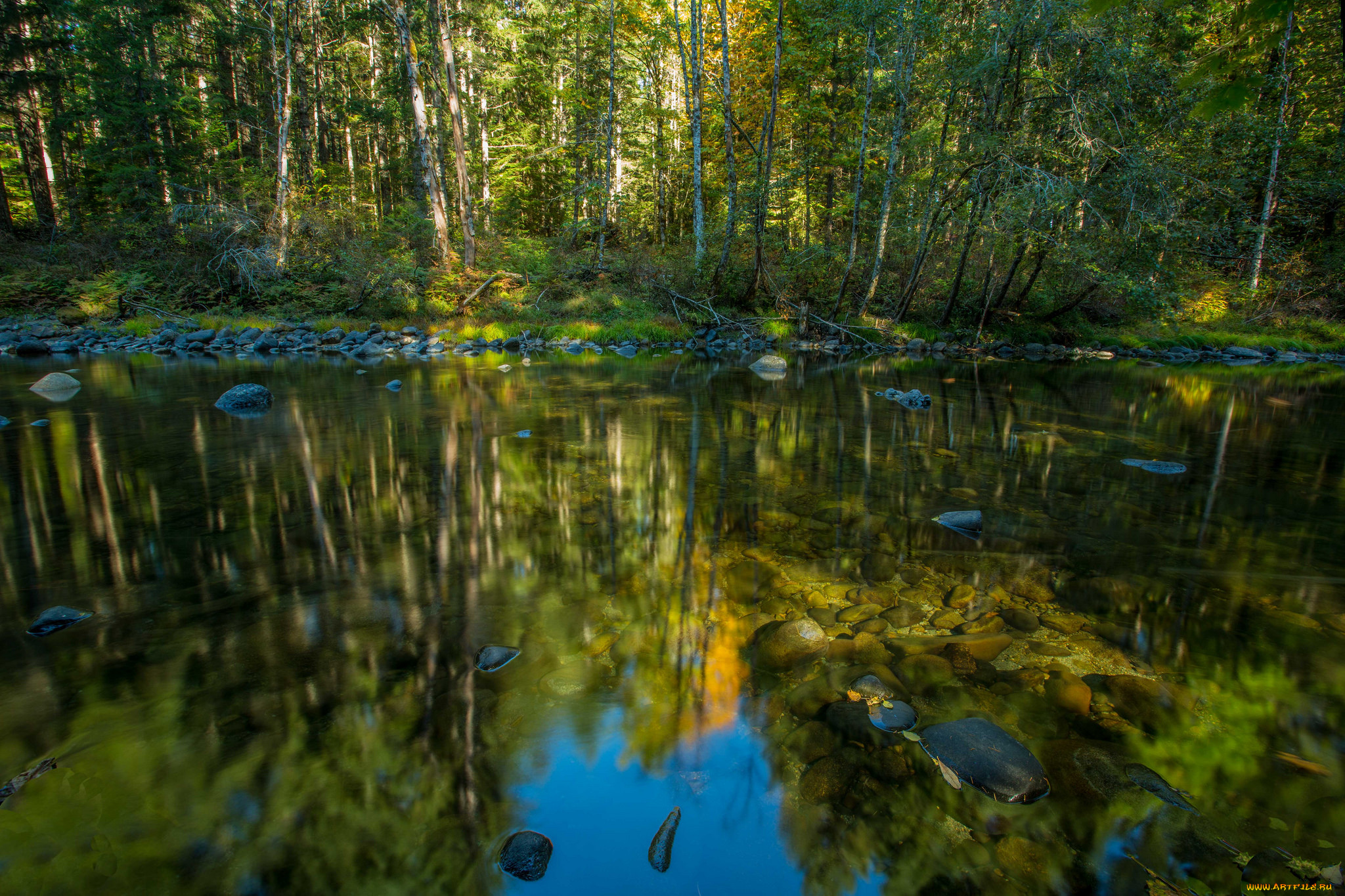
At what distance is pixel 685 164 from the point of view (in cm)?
2789

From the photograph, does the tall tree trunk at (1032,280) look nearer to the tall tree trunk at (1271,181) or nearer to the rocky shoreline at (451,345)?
A: the rocky shoreline at (451,345)

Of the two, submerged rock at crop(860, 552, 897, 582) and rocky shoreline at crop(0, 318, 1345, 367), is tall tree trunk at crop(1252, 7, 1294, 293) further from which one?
submerged rock at crop(860, 552, 897, 582)

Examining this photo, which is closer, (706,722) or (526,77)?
(706,722)

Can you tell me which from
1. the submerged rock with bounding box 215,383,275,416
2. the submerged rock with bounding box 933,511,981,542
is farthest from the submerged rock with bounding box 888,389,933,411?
the submerged rock with bounding box 215,383,275,416

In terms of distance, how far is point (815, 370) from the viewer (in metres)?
14.4

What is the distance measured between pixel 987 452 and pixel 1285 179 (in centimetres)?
2652

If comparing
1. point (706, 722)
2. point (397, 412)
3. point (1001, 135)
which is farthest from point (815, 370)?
point (706, 722)

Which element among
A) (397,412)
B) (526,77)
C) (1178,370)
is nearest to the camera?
(397,412)

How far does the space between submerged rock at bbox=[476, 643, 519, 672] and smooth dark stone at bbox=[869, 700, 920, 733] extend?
160 cm

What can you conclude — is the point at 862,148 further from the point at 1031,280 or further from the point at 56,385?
the point at 56,385

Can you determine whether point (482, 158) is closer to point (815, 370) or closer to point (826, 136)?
point (826, 136)

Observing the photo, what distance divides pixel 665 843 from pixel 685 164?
2983cm

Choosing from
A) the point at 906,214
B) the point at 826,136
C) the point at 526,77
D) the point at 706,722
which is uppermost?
the point at 526,77

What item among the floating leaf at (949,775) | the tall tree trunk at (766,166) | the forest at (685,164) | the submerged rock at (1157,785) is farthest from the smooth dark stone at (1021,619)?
the tall tree trunk at (766,166)
